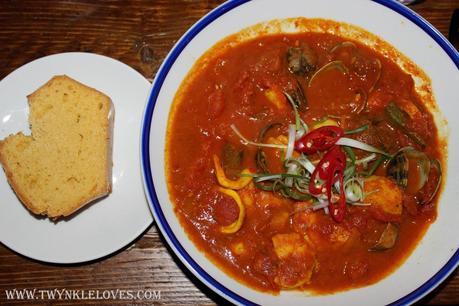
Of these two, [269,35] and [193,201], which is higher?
[269,35]

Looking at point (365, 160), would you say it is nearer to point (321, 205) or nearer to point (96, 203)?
point (321, 205)

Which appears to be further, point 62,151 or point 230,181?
point 62,151

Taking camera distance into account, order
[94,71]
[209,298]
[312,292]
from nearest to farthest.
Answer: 1. [312,292]
2. [209,298]
3. [94,71]

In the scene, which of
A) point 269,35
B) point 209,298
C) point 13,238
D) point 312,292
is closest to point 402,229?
point 312,292

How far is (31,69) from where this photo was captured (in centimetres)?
436

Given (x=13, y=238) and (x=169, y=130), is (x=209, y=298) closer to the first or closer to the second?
(x=169, y=130)

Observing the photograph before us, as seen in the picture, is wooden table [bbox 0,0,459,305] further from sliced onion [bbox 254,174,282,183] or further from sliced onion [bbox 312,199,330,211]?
sliced onion [bbox 312,199,330,211]

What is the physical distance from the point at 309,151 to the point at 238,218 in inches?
34.4

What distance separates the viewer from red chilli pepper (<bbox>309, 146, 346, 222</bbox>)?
151 inches

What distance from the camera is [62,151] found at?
13.7ft

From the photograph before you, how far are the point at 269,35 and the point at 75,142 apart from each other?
2.14 m

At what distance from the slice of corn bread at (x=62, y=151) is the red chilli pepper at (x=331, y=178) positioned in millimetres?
1896

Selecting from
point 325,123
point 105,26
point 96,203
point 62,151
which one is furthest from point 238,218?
point 105,26

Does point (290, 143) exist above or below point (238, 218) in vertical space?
above
